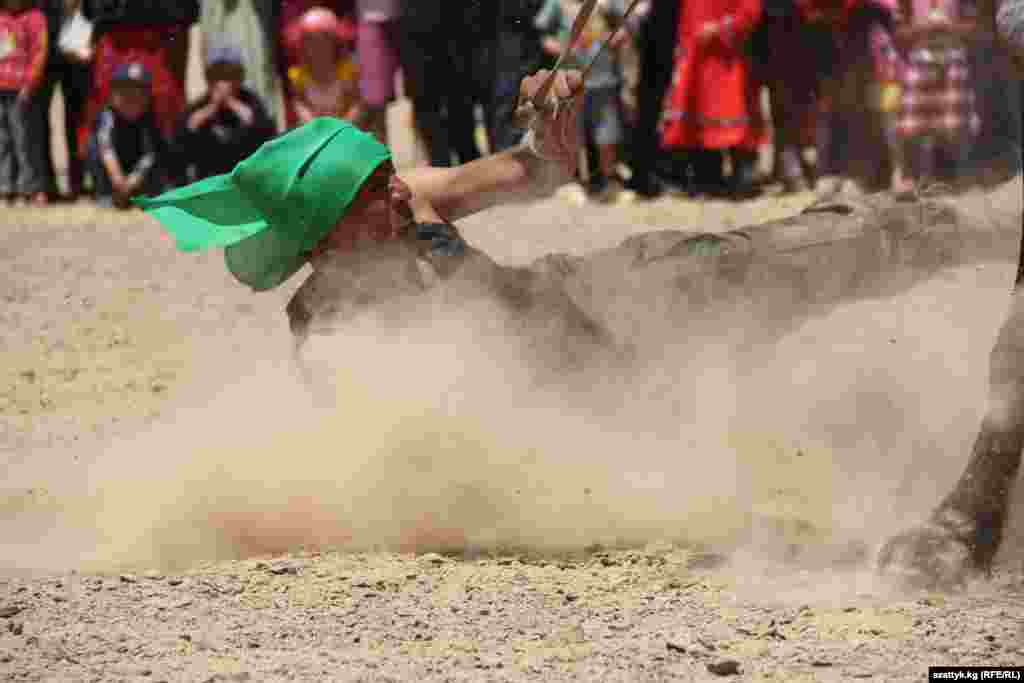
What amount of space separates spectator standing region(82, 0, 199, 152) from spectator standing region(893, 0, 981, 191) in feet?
11.3

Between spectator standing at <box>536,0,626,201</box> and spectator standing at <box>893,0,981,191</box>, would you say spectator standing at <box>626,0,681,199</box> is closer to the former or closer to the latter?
spectator standing at <box>536,0,626,201</box>

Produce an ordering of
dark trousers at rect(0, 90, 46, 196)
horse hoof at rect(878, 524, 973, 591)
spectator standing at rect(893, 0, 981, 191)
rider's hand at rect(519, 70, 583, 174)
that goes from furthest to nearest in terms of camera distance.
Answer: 1. dark trousers at rect(0, 90, 46, 196)
2. spectator standing at rect(893, 0, 981, 191)
3. rider's hand at rect(519, 70, 583, 174)
4. horse hoof at rect(878, 524, 973, 591)

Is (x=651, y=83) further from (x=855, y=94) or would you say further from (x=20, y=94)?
(x=20, y=94)

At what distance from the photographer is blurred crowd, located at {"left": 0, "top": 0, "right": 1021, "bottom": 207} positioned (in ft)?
30.7

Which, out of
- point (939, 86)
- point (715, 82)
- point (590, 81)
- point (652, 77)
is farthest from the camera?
point (652, 77)

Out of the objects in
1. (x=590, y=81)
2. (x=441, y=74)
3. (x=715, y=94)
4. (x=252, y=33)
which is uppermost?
(x=252, y=33)

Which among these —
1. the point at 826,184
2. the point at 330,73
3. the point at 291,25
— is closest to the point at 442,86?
the point at 330,73

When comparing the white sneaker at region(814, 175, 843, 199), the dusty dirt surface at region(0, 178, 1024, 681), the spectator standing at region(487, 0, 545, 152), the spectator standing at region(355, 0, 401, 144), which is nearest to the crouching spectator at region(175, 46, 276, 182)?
the spectator standing at region(355, 0, 401, 144)

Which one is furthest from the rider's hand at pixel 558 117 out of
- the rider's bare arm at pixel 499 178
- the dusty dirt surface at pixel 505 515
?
the dusty dirt surface at pixel 505 515

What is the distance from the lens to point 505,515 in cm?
450

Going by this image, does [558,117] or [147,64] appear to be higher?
[147,64]

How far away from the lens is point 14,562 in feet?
14.3

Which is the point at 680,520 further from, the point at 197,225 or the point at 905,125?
the point at 905,125

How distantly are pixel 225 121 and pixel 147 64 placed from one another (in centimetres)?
55
